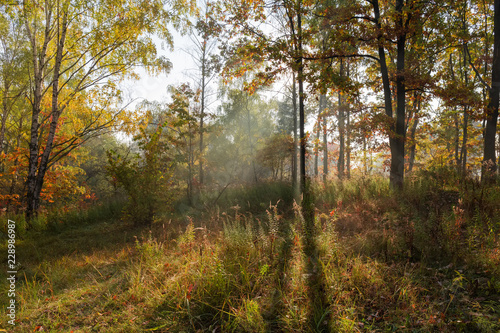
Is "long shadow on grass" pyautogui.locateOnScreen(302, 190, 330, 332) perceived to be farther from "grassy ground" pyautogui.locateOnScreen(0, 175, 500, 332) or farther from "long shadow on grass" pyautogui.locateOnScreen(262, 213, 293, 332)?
"long shadow on grass" pyautogui.locateOnScreen(262, 213, 293, 332)

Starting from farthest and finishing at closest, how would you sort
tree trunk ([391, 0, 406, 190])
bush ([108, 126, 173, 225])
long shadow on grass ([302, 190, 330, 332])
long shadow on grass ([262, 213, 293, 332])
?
tree trunk ([391, 0, 406, 190])
bush ([108, 126, 173, 225])
long shadow on grass ([262, 213, 293, 332])
long shadow on grass ([302, 190, 330, 332])

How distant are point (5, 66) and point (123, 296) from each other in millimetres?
13252

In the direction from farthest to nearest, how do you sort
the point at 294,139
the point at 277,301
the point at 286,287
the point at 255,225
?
the point at 294,139 < the point at 255,225 < the point at 286,287 < the point at 277,301

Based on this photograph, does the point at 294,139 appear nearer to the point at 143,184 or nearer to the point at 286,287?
the point at 143,184

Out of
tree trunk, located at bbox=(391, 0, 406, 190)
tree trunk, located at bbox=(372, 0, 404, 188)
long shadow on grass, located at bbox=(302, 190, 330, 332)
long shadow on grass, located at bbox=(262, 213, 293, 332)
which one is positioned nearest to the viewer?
long shadow on grass, located at bbox=(302, 190, 330, 332)

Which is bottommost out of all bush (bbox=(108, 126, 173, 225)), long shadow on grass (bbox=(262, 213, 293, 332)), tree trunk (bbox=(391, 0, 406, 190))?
long shadow on grass (bbox=(262, 213, 293, 332))

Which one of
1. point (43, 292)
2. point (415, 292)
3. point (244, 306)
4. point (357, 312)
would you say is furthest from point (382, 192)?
point (43, 292)

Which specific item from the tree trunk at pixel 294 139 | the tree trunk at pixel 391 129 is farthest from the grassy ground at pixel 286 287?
the tree trunk at pixel 294 139

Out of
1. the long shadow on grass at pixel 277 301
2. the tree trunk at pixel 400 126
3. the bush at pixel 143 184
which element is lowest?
the long shadow on grass at pixel 277 301

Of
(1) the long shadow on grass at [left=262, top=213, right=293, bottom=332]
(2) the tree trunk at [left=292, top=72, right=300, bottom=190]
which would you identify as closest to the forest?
(1) the long shadow on grass at [left=262, top=213, right=293, bottom=332]

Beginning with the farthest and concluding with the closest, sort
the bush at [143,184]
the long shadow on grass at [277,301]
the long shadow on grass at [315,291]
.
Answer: the bush at [143,184] < the long shadow on grass at [277,301] < the long shadow on grass at [315,291]

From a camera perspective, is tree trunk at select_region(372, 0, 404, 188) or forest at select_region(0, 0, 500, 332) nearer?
forest at select_region(0, 0, 500, 332)

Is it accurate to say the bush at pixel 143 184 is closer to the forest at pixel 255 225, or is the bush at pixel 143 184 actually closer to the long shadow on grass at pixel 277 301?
the forest at pixel 255 225

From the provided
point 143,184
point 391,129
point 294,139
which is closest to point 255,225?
point 143,184
